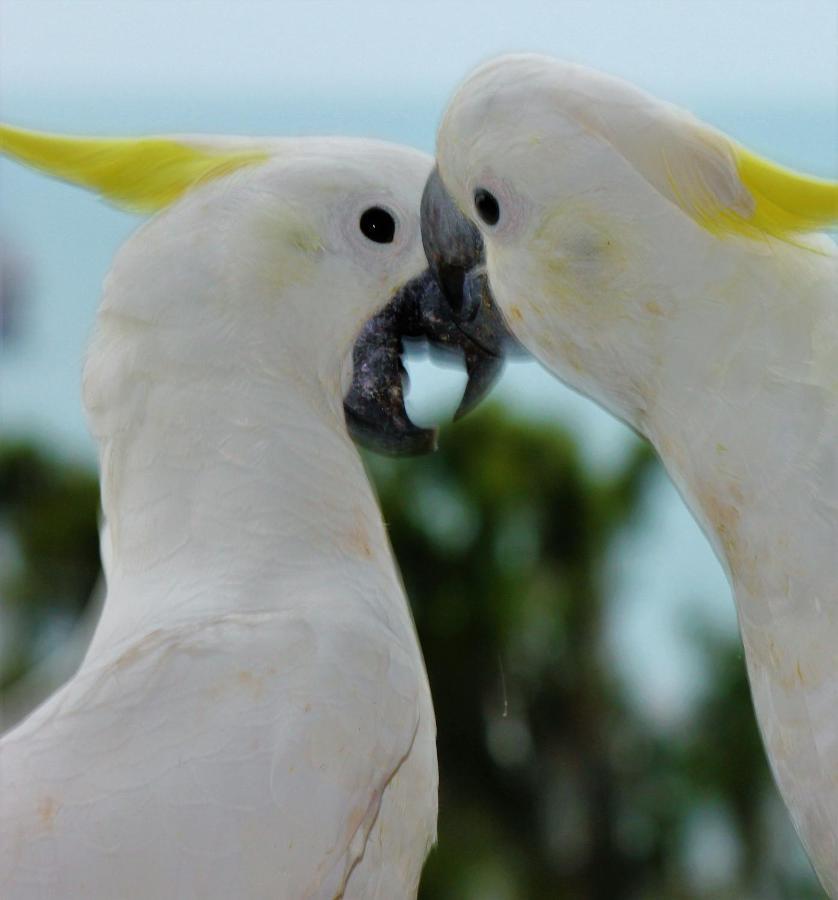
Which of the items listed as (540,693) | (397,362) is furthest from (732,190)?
(540,693)

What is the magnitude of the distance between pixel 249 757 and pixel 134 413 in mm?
515

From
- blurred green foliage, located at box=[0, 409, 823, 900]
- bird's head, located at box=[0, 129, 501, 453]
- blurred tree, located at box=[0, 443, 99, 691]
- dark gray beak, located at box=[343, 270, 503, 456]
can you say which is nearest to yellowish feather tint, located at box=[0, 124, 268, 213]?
bird's head, located at box=[0, 129, 501, 453]

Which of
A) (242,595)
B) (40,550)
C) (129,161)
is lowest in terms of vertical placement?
(40,550)

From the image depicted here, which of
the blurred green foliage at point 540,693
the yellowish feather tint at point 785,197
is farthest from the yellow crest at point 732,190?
the blurred green foliage at point 540,693

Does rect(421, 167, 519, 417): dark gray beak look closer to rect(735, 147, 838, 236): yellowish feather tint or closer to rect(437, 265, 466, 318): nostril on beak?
rect(437, 265, 466, 318): nostril on beak

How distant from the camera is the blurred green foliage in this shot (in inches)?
152

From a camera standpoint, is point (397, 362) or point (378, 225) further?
point (397, 362)

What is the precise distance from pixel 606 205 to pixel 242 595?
62 cm

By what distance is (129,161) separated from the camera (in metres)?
1.92

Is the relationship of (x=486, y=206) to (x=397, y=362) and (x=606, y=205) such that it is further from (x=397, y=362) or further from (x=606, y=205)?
(x=397, y=362)

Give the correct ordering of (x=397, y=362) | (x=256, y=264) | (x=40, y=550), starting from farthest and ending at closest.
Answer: (x=40, y=550)
(x=397, y=362)
(x=256, y=264)

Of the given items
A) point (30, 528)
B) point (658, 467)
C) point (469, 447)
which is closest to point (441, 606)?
point (469, 447)

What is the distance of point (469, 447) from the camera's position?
3.98 metres

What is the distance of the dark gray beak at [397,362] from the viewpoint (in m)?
1.99
